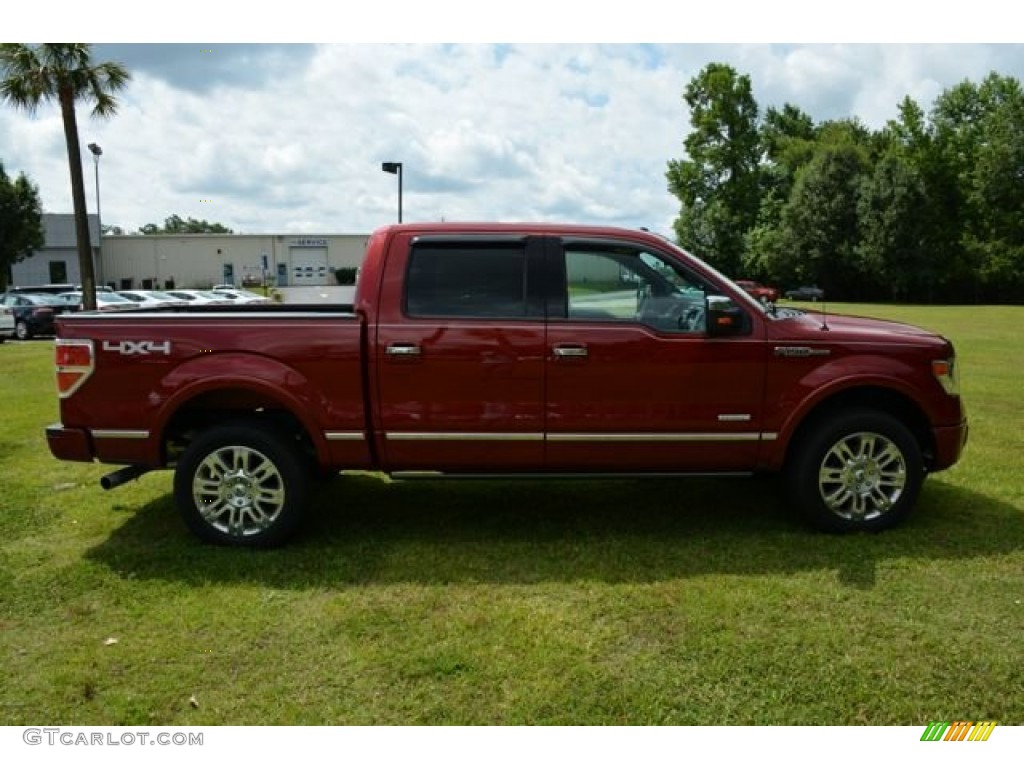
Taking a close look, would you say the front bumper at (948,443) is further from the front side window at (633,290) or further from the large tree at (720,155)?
the large tree at (720,155)

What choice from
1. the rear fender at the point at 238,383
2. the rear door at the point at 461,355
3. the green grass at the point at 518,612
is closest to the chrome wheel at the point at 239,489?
the green grass at the point at 518,612

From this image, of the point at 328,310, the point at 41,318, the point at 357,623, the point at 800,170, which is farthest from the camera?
the point at 800,170

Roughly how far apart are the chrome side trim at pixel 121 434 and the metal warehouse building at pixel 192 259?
205 ft

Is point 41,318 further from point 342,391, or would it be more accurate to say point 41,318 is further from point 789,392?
point 789,392

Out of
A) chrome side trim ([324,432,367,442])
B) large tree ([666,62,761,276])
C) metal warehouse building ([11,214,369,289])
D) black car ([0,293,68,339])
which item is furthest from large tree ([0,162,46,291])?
chrome side trim ([324,432,367,442])

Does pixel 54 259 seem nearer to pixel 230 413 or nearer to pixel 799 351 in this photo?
pixel 230 413

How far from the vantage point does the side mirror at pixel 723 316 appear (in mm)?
4684

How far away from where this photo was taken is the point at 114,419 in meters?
4.76

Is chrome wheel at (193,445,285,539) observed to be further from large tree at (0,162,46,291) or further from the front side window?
large tree at (0,162,46,291)

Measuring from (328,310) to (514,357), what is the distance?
1.73 metres

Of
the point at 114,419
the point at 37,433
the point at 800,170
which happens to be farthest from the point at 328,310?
→ the point at 800,170

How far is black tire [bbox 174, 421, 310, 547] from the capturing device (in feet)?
15.6

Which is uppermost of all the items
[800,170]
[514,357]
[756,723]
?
[800,170]

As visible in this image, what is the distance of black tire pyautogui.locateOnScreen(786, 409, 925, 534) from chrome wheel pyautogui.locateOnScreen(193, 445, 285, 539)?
126 inches
